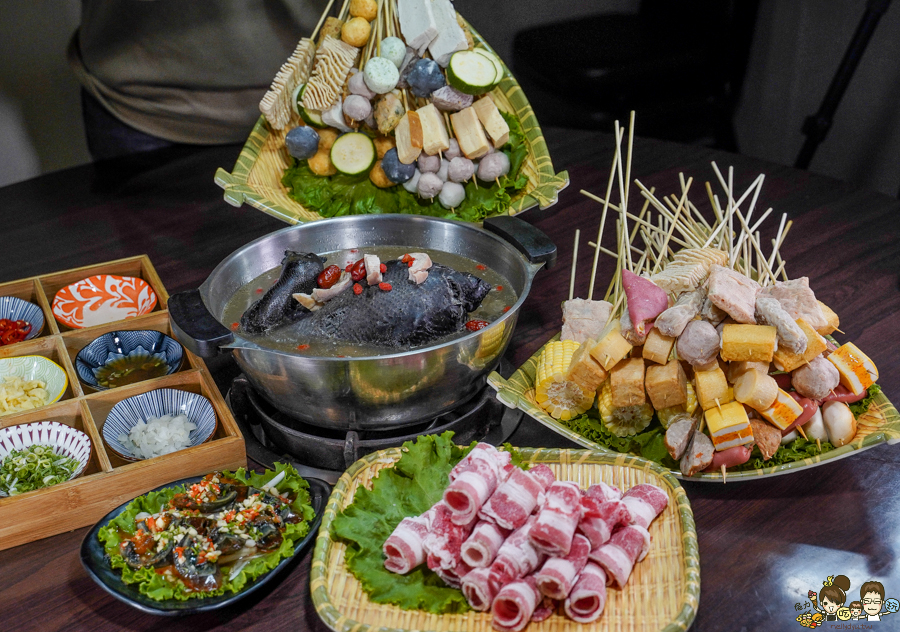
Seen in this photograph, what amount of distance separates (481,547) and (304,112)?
1944 millimetres

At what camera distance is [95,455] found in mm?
1873

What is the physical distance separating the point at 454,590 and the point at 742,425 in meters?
0.74

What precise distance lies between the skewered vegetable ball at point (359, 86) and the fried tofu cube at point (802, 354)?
5.66ft

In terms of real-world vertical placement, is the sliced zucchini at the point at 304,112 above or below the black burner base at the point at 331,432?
above

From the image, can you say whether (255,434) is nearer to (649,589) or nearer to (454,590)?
(454,590)

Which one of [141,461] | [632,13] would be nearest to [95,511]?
[141,461]

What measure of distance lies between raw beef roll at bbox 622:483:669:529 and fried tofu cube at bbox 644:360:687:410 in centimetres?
24

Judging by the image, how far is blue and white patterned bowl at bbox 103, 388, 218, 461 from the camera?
6.29ft

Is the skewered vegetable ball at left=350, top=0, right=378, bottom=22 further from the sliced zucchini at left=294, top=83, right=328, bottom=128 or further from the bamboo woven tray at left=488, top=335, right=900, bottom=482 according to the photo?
the bamboo woven tray at left=488, top=335, right=900, bottom=482

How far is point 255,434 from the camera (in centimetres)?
200

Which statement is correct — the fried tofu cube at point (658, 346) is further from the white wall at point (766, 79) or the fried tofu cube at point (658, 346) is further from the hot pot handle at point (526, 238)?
the white wall at point (766, 79)

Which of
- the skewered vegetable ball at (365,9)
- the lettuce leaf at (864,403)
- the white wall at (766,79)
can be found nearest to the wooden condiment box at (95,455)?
the skewered vegetable ball at (365,9)

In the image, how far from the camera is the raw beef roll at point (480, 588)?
1.40m

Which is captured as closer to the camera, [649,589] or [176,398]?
[649,589]
